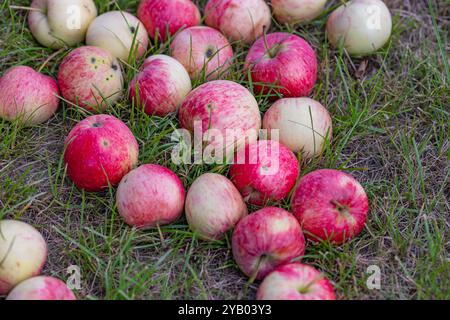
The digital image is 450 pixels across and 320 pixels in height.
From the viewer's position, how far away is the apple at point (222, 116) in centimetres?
311

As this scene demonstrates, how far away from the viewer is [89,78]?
3.41 metres

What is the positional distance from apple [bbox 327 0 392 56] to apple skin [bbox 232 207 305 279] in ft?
4.96

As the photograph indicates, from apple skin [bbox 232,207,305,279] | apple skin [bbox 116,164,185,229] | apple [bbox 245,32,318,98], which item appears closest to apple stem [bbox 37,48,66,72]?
apple skin [bbox 116,164,185,229]

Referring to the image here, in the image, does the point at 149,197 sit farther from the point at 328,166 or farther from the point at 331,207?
the point at 328,166

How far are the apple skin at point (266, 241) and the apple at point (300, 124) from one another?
0.57 meters

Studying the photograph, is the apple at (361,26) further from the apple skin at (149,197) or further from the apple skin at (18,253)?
the apple skin at (18,253)

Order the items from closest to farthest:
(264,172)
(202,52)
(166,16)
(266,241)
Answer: (266,241), (264,172), (202,52), (166,16)

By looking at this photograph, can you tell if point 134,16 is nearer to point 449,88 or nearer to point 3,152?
point 3,152

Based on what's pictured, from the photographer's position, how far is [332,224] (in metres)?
2.89

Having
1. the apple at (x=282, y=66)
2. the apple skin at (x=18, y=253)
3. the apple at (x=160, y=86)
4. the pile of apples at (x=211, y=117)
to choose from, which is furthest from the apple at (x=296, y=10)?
the apple skin at (x=18, y=253)

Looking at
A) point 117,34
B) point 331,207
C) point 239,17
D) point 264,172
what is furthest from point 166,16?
point 331,207

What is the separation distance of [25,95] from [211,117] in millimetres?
1079

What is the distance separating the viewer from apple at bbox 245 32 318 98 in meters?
3.45

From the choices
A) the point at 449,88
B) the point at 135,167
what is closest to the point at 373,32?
the point at 449,88
